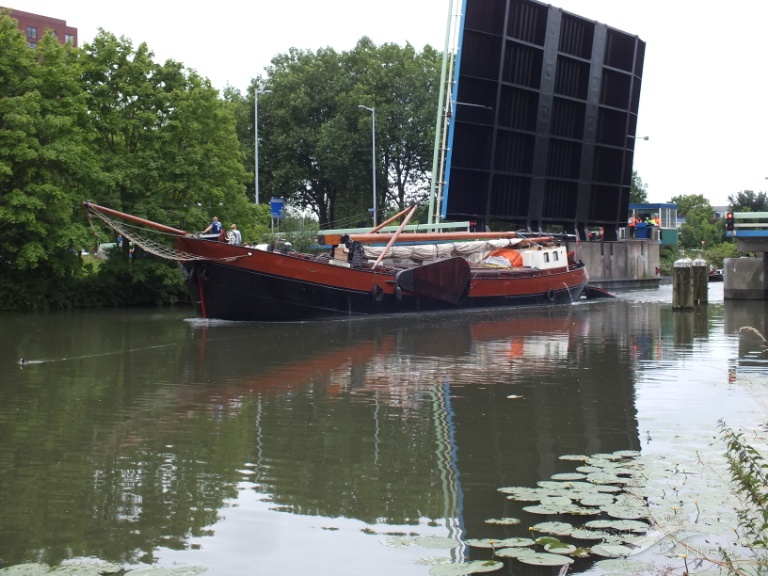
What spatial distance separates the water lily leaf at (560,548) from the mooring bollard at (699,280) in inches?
992

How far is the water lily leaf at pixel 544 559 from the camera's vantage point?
5367mm

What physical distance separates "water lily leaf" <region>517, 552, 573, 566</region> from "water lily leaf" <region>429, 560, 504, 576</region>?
129 millimetres

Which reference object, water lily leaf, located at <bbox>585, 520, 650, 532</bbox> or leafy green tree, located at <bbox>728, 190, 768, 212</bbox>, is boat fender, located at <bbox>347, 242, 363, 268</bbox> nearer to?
water lily leaf, located at <bbox>585, 520, 650, 532</bbox>

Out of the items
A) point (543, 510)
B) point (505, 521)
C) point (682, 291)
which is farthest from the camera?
point (682, 291)

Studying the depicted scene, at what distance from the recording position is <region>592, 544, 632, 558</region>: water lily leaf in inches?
218

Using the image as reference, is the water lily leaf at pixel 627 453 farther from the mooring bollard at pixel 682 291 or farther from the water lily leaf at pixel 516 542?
the mooring bollard at pixel 682 291

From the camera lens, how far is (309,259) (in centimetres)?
2445

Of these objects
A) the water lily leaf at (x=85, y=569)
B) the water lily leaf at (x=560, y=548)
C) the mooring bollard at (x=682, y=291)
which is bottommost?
the water lily leaf at (x=85, y=569)

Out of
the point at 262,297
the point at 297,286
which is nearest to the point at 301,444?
the point at 262,297

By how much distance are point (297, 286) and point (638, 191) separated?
58.1 meters

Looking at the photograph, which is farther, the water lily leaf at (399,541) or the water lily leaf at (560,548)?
the water lily leaf at (399,541)

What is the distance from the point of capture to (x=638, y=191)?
256 feet

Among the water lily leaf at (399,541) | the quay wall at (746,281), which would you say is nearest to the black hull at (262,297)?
the quay wall at (746,281)

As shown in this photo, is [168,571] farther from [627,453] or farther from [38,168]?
[38,168]
